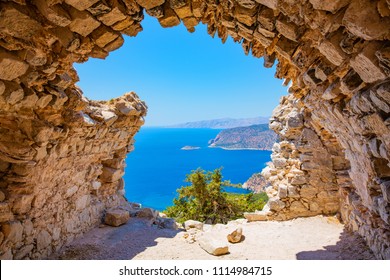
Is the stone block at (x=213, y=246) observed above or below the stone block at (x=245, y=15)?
below

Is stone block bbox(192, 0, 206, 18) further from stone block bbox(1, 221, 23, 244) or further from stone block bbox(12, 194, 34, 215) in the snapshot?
stone block bbox(1, 221, 23, 244)

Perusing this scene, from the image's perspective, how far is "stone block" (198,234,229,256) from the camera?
546 cm

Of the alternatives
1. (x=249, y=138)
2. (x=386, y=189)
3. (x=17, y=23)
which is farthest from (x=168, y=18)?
(x=249, y=138)

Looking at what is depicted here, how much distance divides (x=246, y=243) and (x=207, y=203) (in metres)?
6.34

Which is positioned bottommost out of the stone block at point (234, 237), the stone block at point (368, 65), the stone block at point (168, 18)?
the stone block at point (234, 237)

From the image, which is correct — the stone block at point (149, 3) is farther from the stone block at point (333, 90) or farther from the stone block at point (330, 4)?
the stone block at point (333, 90)

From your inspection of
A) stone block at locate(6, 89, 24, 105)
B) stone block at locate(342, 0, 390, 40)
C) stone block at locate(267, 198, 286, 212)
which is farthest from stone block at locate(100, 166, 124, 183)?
stone block at locate(342, 0, 390, 40)

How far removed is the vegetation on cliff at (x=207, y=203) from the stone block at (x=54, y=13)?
34.5 feet

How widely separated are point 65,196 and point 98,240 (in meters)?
1.41

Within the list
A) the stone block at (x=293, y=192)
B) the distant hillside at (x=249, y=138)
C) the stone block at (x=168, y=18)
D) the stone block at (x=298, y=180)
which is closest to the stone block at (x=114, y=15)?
the stone block at (x=168, y=18)

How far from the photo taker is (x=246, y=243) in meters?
6.18

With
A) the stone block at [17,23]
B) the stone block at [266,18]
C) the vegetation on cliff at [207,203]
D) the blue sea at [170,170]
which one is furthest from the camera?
the blue sea at [170,170]

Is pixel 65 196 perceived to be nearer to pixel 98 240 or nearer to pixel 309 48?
pixel 98 240

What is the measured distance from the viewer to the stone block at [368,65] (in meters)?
2.04
